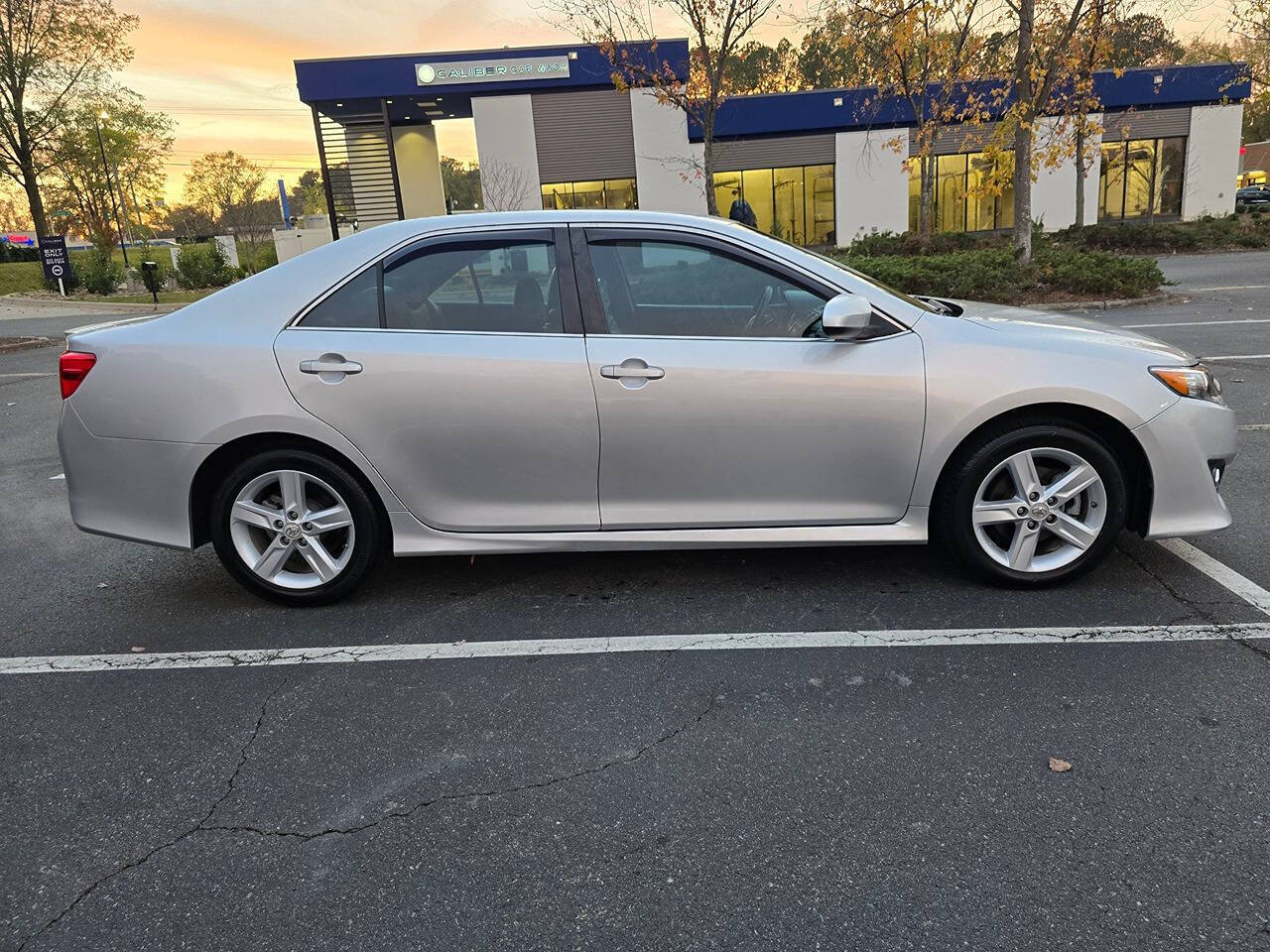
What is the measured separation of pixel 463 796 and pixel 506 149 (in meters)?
32.7

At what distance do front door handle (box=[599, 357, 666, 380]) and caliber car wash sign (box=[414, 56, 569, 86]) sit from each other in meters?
30.2

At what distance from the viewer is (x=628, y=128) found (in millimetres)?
32656

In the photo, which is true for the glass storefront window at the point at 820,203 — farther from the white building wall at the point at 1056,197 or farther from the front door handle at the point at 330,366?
the front door handle at the point at 330,366

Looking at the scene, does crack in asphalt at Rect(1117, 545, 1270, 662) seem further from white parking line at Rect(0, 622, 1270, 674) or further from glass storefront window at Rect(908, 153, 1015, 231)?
glass storefront window at Rect(908, 153, 1015, 231)

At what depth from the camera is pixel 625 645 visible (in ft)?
11.6

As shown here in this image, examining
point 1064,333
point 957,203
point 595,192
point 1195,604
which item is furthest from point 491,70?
point 1195,604

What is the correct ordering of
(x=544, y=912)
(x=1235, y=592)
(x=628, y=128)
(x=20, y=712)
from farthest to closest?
(x=628, y=128)
(x=1235, y=592)
(x=20, y=712)
(x=544, y=912)

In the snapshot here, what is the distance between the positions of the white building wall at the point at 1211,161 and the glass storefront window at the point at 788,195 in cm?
1466

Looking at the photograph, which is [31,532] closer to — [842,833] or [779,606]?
[779,606]

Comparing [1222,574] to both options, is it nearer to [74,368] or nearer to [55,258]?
[74,368]

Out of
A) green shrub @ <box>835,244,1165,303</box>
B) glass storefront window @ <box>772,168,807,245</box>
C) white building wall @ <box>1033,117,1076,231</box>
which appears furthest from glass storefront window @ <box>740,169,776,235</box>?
green shrub @ <box>835,244,1165,303</box>

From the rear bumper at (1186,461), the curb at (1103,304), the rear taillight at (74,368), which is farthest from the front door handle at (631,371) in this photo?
the curb at (1103,304)

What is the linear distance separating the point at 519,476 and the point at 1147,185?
132 ft

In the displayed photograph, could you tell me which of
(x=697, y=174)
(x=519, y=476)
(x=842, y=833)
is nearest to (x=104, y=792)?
(x=519, y=476)
